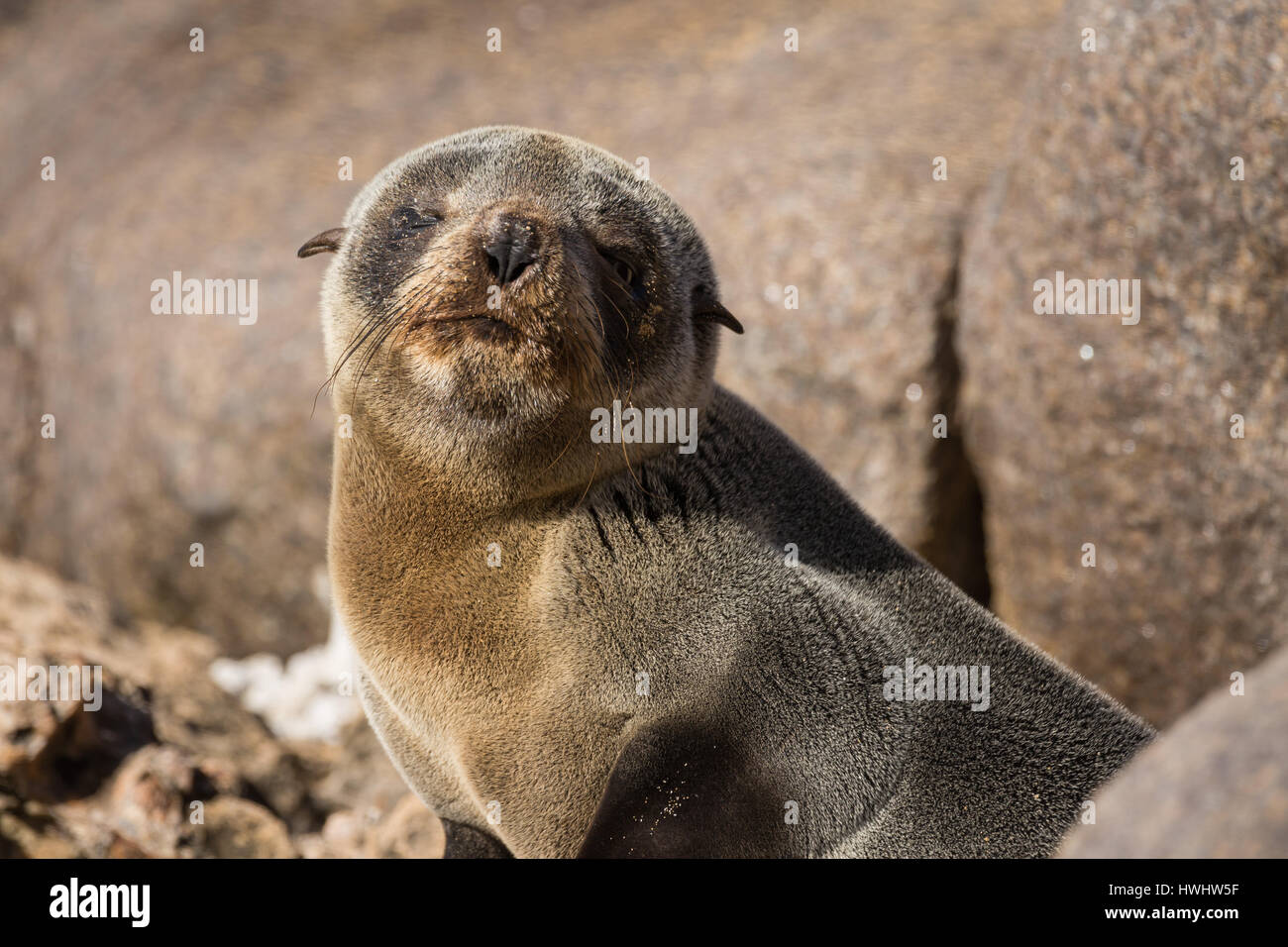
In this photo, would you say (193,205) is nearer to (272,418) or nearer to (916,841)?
(272,418)

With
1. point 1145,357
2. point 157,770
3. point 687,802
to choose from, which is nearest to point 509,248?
point 687,802

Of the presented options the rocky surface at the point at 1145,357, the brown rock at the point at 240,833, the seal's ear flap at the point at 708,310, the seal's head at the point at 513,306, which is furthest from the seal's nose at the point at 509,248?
the rocky surface at the point at 1145,357

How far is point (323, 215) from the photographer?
1045cm

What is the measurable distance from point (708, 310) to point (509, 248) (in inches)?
41.1

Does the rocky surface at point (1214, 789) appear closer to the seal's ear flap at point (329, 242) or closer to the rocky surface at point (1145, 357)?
the seal's ear flap at point (329, 242)

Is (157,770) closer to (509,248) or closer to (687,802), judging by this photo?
(687,802)

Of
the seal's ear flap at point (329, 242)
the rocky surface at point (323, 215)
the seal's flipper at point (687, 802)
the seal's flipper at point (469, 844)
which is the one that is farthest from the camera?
the rocky surface at point (323, 215)

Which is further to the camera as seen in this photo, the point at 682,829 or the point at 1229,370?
the point at 1229,370

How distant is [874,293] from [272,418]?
4.69 meters

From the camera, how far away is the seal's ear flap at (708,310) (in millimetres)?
4980

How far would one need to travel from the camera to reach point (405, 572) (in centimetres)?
473

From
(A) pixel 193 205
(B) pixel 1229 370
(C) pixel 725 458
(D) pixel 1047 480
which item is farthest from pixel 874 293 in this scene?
(A) pixel 193 205

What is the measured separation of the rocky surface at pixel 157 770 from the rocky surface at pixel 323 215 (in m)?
2.13

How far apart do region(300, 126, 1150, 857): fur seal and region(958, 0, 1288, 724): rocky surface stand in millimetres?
2969
